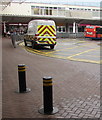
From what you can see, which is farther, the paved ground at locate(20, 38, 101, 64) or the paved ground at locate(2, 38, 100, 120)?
the paved ground at locate(20, 38, 101, 64)

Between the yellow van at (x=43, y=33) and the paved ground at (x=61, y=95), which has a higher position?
the yellow van at (x=43, y=33)

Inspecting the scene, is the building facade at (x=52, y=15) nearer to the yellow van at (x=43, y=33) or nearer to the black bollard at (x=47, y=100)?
the yellow van at (x=43, y=33)

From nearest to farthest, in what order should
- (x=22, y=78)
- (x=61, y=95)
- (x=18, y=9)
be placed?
(x=61, y=95)
(x=22, y=78)
(x=18, y=9)

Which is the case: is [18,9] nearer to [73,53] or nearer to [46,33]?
[46,33]

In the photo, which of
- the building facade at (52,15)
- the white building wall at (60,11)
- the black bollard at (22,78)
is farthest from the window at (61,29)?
the black bollard at (22,78)

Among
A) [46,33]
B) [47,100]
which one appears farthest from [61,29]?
[47,100]

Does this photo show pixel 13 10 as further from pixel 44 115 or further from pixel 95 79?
pixel 44 115

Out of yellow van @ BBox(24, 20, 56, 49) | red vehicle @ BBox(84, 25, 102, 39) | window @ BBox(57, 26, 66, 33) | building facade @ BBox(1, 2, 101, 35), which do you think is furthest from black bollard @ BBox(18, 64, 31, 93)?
window @ BBox(57, 26, 66, 33)

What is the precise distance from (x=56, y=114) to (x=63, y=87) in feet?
6.41

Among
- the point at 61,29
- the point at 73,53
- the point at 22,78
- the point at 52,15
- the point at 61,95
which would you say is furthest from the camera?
the point at 61,29

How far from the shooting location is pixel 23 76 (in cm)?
548

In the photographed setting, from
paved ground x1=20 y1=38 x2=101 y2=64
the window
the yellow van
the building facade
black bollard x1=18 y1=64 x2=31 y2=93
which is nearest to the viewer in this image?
black bollard x1=18 y1=64 x2=31 y2=93

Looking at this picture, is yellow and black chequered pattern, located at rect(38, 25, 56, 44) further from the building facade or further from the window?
the window

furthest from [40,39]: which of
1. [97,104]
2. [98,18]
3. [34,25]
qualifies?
[98,18]
